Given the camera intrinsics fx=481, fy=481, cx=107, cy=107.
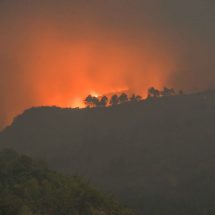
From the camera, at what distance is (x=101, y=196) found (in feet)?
197

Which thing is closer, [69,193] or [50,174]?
[69,193]

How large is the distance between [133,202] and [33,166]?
279 ft

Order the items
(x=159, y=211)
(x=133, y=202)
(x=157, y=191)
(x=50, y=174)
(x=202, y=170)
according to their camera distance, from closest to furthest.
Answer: (x=50, y=174)
(x=159, y=211)
(x=133, y=202)
(x=157, y=191)
(x=202, y=170)

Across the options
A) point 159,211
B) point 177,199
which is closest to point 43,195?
point 159,211

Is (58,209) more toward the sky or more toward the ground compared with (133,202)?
more toward the ground

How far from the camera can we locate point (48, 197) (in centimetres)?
5850

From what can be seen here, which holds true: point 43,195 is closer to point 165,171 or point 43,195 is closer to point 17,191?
point 17,191

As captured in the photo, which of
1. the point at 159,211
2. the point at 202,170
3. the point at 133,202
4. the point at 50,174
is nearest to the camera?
the point at 50,174

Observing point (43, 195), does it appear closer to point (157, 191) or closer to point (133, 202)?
point (133, 202)

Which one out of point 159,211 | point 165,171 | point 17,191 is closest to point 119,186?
point 165,171

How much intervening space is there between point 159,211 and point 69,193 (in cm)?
8638

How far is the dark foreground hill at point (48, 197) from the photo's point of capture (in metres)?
52.2

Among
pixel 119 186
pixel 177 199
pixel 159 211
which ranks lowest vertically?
pixel 159 211

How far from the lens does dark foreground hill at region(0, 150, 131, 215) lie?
52250 mm
